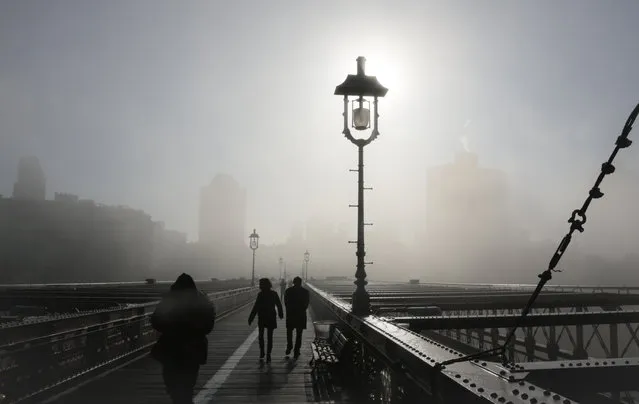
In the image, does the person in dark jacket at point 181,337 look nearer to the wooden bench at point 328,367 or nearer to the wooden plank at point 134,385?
the wooden plank at point 134,385

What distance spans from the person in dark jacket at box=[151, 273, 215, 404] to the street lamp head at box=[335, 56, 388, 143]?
711cm

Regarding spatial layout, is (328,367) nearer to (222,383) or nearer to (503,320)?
(222,383)

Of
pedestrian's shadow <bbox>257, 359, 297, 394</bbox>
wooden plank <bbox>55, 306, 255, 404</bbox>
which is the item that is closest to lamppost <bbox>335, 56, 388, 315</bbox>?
pedestrian's shadow <bbox>257, 359, 297, 394</bbox>

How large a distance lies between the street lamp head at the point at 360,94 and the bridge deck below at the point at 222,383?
5.91 metres

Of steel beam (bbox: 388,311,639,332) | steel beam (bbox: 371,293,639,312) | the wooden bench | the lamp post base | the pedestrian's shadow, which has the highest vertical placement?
the lamp post base

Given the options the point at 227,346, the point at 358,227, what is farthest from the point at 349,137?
the point at 227,346

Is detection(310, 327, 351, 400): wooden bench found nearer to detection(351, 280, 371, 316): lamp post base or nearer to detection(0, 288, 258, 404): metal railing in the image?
detection(351, 280, 371, 316): lamp post base

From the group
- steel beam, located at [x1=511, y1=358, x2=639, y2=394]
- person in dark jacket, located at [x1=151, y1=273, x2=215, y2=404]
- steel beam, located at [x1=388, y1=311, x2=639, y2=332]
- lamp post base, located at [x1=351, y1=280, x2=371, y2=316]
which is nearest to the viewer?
steel beam, located at [x1=511, y1=358, x2=639, y2=394]

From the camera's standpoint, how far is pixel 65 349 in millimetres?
10375

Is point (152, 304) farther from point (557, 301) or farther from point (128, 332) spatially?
point (557, 301)

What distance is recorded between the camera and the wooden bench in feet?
31.7

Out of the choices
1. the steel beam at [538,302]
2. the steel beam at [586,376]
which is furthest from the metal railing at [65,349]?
the steel beam at [538,302]

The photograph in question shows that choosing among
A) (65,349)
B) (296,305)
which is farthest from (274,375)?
(65,349)

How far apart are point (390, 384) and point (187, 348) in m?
2.66
